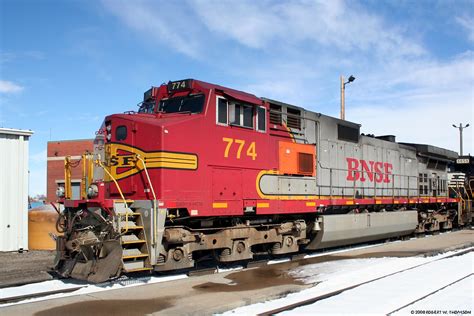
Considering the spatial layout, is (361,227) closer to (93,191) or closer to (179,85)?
(179,85)

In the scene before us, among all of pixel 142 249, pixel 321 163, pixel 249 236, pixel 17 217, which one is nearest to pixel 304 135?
pixel 321 163

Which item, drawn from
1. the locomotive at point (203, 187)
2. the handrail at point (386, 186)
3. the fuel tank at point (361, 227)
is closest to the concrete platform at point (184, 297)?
the locomotive at point (203, 187)

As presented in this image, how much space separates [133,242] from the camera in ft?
26.3

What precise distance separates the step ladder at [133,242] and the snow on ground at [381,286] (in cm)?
225

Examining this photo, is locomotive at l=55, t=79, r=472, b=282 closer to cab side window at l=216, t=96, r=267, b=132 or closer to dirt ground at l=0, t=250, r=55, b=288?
cab side window at l=216, t=96, r=267, b=132

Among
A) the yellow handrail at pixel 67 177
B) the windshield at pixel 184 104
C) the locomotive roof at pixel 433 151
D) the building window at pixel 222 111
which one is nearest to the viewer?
the yellow handrail at pixel 67 177

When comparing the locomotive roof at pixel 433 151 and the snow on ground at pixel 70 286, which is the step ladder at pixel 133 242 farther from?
the locomotive roof at pixel 433 151

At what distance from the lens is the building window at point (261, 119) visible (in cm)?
1075

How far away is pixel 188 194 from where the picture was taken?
9.02 m

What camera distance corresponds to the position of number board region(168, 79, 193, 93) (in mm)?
9755

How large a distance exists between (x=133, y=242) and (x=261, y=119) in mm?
4429

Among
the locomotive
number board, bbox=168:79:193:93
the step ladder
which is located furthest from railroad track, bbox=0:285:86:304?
number board, bbox=168:79:193:93

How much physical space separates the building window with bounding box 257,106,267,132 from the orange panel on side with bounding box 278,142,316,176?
29.6 inches

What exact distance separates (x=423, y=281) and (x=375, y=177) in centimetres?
725
